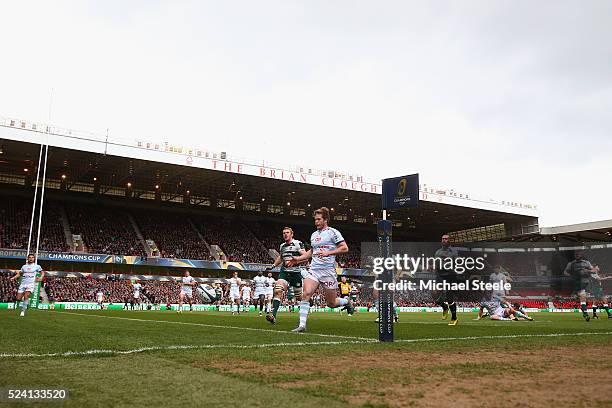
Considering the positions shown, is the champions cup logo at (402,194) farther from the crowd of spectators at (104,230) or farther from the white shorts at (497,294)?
the crowd of spectators at (104,230)

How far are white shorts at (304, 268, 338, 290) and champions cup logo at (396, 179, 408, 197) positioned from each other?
2524 mm

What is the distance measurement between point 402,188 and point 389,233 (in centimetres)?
71

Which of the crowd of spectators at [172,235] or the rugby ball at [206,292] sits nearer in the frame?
the rugby ball at [206,292]

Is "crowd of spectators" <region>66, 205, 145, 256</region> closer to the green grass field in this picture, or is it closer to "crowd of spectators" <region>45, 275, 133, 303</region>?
"crowd of spectators" <region>45, 275, 133, 303</region>

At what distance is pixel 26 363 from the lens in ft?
15.8

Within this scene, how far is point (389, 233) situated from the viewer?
25.2 feet

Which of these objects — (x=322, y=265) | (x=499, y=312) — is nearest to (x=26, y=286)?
(x=322, y=265)

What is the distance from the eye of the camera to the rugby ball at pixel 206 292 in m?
43.4

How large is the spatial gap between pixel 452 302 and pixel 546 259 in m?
46.8

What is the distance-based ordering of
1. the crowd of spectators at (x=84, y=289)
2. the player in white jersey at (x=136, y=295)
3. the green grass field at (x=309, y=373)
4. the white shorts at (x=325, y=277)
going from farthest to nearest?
1. the crowd of spectators at (x=84, y=289)
2. the player in white jersey at (x=136, y=295)
3. the white shorts at (x=325, y=277)
4. the green grass field at (x=309, y=373)

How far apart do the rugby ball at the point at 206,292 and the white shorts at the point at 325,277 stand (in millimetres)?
34929

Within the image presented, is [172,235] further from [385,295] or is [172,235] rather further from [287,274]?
[385,295]

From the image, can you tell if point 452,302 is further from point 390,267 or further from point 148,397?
point 148,397

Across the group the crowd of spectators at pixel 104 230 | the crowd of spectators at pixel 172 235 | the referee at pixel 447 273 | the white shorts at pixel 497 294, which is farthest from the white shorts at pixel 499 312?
the crowd of spectators at pixel 104 230
